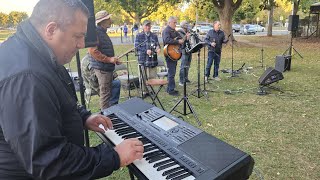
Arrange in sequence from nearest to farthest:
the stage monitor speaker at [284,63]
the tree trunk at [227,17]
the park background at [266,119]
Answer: the park background at [266,119] → the stage monitor speaker at [284,63] → the tree trunk at [227,17]

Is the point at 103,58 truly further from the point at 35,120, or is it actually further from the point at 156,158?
the point at 35,120

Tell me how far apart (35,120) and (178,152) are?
2.94 ft

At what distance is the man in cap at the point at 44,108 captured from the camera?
45.6 inches

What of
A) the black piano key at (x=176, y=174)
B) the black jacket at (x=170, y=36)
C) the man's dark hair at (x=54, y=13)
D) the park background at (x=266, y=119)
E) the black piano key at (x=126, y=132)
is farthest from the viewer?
the black jacket at (x=170, y=36)

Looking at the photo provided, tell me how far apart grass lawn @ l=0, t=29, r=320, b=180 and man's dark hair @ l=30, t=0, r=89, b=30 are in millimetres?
2638

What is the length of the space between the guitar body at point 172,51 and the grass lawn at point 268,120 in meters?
1.11

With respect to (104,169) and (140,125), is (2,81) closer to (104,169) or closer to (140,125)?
(104,169)

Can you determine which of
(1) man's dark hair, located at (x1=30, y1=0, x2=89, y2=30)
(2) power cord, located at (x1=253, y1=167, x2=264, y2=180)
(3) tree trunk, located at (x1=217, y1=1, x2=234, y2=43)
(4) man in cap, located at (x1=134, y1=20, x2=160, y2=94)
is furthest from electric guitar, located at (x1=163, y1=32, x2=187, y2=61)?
(3) tree trunk, located at (x1=217, y1=1, x2=234, y2=43)

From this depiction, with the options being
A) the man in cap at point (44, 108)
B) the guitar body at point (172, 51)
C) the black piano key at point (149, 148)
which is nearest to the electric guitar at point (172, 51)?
the guitar body at point (172, 51)

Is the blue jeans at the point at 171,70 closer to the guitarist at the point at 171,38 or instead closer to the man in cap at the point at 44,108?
the guitarist at the point at 171,38

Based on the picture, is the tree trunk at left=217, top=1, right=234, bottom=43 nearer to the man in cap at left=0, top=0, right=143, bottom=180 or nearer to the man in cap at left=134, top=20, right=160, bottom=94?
the man in cap at left=134, top=20, right=160, bottom=94

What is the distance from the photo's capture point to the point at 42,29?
4.44 ft

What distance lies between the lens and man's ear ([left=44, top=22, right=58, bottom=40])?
Answer: 4.37 feet

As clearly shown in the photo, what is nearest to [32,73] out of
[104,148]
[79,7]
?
[79,7]
